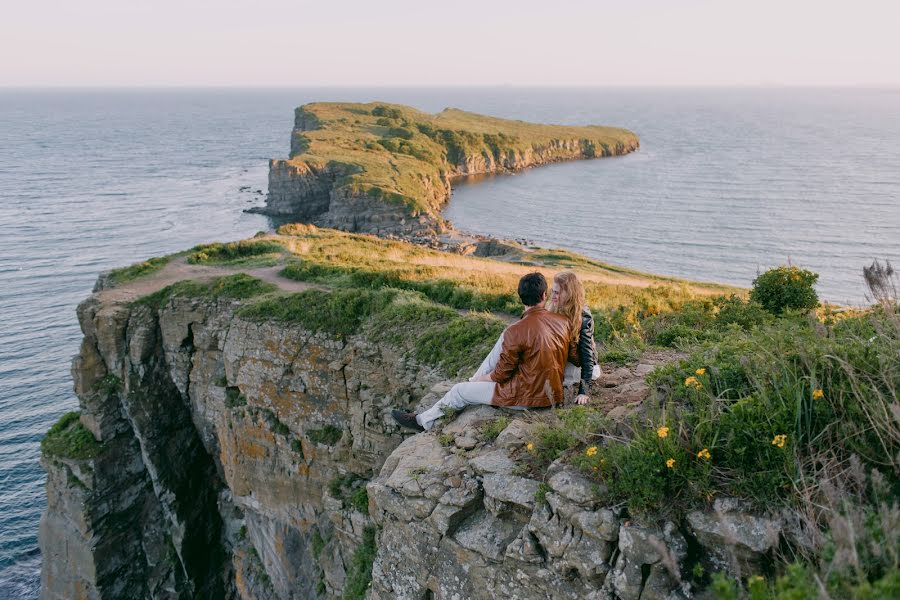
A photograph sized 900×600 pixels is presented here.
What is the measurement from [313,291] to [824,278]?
5338 centimetres

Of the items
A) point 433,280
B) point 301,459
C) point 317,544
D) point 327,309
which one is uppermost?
point 433,280

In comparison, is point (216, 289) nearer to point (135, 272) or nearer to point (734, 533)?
point (135, 272)

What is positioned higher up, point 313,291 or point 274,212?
point 313,291

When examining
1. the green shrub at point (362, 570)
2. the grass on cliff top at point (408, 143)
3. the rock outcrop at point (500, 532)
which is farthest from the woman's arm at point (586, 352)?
the grass on cliff top at point (408, 143)

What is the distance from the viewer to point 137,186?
99500 millimetres

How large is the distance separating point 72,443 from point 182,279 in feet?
23.5

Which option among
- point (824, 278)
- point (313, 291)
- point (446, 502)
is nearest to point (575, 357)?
point (446, 502)

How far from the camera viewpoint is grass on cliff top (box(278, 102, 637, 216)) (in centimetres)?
8881

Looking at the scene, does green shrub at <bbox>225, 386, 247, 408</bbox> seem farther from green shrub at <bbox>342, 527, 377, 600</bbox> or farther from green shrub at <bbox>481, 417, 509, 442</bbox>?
green shrub at <bbox>481, 417, 509, 442</bbox>

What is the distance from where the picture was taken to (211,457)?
24469mm

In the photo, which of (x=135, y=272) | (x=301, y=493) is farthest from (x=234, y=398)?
(x=135, y=272)

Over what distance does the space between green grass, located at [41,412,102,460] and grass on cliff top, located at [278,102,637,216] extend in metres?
59.7

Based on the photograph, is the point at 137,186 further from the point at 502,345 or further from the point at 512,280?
the point at 502,345

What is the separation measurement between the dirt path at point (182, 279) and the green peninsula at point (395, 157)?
50951mm
